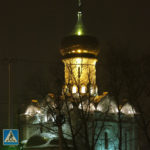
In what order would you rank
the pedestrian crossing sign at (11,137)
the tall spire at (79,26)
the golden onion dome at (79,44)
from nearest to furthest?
the pedestrian crossing sign at (11,137)
the golden onion dome at (79,44)
the tall spire at (79,26)

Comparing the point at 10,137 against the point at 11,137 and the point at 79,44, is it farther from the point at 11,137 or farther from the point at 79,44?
the point at 79,44

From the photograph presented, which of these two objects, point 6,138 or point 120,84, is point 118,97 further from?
point 6,138

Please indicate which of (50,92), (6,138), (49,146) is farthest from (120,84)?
(49,146)

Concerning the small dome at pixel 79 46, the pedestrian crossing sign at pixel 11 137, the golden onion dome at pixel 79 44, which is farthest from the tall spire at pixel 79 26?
the pedestrian crossing sign at pixel 11 137

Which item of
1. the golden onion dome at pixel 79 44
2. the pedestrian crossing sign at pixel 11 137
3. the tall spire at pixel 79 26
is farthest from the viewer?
the tall spire at pixel 79 26

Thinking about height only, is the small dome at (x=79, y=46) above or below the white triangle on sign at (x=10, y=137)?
above

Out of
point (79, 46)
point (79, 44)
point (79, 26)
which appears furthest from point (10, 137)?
point (79, 26)

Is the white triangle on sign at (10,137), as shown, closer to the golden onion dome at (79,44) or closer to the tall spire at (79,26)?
the golden onion dome at (79,44)

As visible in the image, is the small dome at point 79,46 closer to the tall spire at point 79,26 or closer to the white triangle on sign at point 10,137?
the tall spire at point 79,26

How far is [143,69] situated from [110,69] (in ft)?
6.34

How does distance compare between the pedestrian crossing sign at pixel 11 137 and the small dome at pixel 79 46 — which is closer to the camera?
the pedestrian crossing sign at pixel 11 137

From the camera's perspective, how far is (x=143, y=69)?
72.4 ft

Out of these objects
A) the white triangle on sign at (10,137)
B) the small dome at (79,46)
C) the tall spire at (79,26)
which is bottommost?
the white triangle on sign at (10,137)

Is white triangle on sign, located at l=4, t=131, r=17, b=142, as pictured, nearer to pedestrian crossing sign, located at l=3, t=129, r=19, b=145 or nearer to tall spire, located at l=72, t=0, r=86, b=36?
pedestrian crossing sign, located at l=3, t=129, r=19, b=145
